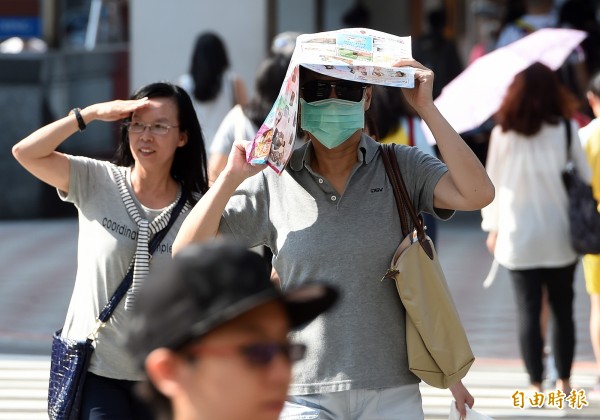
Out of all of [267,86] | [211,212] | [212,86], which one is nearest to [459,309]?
[212,86]

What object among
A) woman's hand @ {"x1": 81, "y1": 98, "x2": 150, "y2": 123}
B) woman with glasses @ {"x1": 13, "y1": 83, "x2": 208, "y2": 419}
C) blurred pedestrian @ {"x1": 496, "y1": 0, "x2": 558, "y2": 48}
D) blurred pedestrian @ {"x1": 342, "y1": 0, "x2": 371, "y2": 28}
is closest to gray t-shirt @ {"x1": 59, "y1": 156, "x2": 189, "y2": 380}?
woman with glasses @ {"x1": 13, "y1": 83, "x2": 208, "y2": 419}

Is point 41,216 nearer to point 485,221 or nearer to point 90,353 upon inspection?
point 485,221

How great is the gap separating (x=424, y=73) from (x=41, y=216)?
411 inches

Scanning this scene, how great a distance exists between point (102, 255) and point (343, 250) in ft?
3.73

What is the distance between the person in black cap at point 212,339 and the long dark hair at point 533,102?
497cm

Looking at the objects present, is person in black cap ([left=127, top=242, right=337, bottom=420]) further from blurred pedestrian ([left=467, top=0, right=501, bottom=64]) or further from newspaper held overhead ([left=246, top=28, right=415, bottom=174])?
blurred pedestrian ([left=467, top=0, right=501, bottom=64])

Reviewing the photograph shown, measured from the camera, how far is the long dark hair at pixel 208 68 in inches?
353

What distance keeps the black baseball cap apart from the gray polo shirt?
1560mm

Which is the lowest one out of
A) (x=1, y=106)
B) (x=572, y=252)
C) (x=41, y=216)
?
(x=41, y=216)

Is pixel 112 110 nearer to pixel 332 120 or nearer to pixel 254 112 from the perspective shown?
pixel 332 120

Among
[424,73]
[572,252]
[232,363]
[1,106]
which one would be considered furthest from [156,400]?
[1,106]

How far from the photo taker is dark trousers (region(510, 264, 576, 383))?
7180 millimetres

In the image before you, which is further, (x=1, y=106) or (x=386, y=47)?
(x=1, y=106)

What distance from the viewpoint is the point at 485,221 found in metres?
7.32
